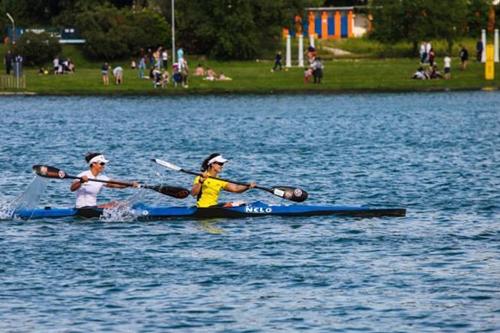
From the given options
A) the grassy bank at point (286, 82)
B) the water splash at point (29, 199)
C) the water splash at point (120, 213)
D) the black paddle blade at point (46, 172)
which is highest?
the black paddle blade at point (46, 172)

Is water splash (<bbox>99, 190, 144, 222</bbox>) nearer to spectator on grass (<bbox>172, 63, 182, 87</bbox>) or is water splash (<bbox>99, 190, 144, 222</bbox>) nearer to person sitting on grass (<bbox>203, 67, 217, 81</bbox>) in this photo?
spectator on grass (<bbox>172, 63, 182, 87</bbox>)

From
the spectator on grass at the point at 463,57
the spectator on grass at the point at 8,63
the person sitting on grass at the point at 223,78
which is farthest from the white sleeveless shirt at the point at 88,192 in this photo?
the spectator on grass at the point at 8,63

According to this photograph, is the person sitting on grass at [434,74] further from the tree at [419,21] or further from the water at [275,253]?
the water at [275,253]

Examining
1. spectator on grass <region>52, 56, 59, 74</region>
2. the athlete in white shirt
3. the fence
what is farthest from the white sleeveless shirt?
spectator on grass <region>52, 56, 59, 74</region>

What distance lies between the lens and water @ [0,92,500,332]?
27.5 m

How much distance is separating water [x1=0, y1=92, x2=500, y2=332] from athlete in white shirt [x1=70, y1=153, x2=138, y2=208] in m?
0.58

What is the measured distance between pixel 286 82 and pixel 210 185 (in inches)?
2639

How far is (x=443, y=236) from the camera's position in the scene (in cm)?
3644

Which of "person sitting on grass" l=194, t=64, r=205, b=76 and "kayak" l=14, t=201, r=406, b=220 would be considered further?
"person sitting on grass" l=194, t=64, r=205, b=76

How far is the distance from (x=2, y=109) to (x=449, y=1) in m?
44.0

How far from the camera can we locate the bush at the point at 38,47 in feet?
400

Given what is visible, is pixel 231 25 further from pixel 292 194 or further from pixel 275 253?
pixel 275 253

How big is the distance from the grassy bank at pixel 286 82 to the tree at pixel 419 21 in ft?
27.4

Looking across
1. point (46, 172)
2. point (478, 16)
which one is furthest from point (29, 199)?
point (478, 16)
